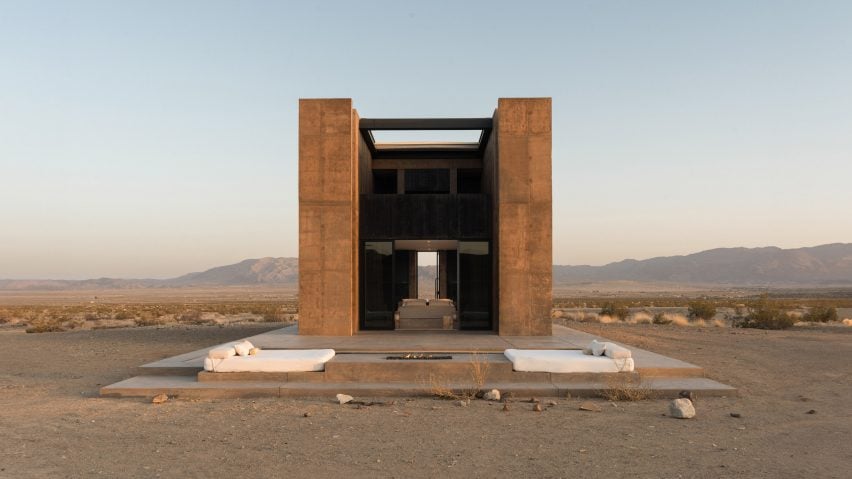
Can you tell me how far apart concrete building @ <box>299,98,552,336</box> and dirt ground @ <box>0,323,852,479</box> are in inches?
236

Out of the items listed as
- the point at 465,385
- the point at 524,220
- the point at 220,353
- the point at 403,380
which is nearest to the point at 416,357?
the point at 403,380

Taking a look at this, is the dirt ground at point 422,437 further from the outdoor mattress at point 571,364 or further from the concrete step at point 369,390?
the outdoor mattress at point 571,364

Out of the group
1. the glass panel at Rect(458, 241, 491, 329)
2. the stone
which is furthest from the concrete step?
the glass panel at Rect(458, 241, 491, 329)

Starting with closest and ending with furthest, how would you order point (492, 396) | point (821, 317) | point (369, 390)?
point (492, 396) → point (369, 390) → point (821, 317)

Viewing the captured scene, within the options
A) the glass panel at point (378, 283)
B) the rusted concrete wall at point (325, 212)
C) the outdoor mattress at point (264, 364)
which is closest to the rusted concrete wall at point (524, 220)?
the glass panel at point (378, 283)

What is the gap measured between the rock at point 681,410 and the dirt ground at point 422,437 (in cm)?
14

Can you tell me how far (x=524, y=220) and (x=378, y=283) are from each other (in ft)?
16.5

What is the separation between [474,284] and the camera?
18.5 meters

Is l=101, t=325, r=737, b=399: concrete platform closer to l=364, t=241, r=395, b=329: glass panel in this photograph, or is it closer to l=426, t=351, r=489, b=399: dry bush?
l=426, t=351, r=489, b=399: dry bush

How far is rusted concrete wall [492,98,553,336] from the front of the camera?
55.2 feet

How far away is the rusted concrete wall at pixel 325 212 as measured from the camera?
1709 centimetres

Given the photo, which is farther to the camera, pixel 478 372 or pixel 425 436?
pixel 478 372

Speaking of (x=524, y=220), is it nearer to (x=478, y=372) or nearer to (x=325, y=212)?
(x=325, y=212)

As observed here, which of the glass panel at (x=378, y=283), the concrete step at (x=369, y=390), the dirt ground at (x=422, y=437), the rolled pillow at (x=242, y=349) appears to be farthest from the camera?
the glass panel at (x=378, y=283)
